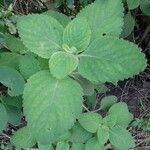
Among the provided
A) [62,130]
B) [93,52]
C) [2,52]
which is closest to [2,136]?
[2,52]

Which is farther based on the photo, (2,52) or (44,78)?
(2,52)

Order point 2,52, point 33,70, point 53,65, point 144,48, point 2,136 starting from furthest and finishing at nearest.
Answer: point 144,48
point 2,136
point 2,52
point 33,70
point 53,65

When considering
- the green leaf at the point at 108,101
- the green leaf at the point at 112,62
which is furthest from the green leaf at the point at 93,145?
the green leaf at the point at 112,62

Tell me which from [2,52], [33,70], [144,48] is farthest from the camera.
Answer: [144,48]

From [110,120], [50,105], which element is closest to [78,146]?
[110,120]

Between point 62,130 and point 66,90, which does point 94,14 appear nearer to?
point 66,90

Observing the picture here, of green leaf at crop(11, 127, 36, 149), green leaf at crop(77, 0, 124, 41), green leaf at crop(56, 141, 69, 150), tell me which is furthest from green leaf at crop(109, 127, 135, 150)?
green leaf at crop(77, 0, 124, 41)

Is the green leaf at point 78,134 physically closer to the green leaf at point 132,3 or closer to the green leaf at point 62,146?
the green leaf at point 62,146

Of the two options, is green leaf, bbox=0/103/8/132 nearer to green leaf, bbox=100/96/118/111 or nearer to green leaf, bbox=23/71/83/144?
green leaf, bbox=23/71/83/144
